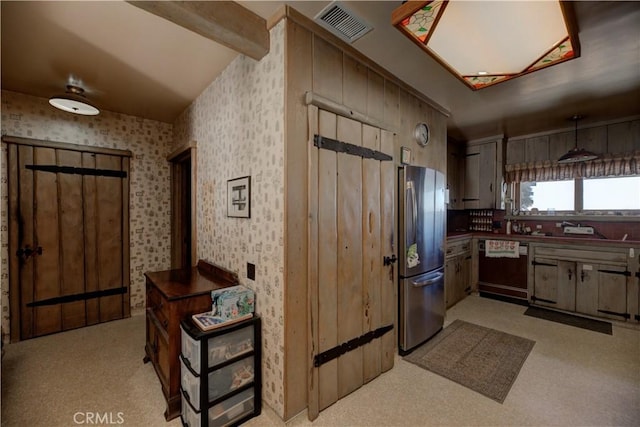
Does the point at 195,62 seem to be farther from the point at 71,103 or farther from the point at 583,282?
the point at 583,282

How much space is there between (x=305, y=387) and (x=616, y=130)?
5039 mm

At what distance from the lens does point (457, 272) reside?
12.9 feet

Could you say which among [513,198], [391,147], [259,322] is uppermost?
[391,147]

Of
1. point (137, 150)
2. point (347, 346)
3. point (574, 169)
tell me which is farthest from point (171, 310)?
point (574, 169)

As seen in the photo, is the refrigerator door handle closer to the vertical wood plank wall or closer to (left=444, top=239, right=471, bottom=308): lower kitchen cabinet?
the vertical wood plank wall

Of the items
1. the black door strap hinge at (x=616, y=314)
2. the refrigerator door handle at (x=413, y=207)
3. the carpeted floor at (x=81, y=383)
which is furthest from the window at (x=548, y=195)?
the carpeted floor at (x=81, y=383)

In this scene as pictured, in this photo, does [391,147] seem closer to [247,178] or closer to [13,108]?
[247,178]

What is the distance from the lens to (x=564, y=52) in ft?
6.25

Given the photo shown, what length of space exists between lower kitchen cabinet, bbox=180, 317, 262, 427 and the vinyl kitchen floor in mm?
164

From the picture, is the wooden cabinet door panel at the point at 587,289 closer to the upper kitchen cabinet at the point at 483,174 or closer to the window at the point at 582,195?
the window at the point at 582,195

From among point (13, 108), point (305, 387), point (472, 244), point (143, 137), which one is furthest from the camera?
point (472, 244)

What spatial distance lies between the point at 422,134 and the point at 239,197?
6.64 feet

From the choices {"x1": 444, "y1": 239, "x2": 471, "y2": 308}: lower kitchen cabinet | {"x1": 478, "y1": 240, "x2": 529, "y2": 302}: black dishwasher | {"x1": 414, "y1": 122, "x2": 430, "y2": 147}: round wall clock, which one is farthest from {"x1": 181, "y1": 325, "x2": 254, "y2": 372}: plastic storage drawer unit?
{"x1": 478, "y1": 240, "x2": 529, "y2": 302}: black dishwasher

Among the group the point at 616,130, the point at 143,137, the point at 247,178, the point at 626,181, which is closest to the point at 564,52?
the point at 247,178
